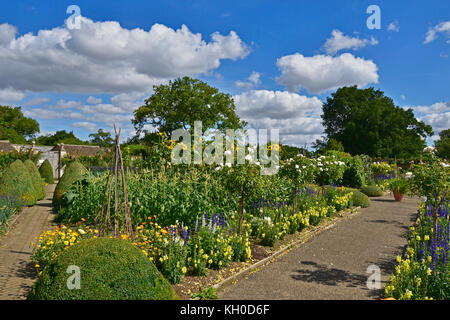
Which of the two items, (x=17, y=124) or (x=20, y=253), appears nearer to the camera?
(x=20, y=253)

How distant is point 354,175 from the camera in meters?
16.8

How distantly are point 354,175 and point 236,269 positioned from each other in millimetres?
13116

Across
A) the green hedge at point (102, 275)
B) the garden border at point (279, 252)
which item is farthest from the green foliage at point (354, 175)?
the green hedge at point (102, 275)

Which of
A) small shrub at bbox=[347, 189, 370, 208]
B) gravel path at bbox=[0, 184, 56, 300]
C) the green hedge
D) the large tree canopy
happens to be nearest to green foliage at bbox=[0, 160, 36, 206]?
gravel path at bbox=[0, 184, 56, 300]

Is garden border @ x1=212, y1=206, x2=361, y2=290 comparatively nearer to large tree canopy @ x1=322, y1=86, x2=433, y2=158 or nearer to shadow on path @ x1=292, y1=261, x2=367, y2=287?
shadow on path @ x1=292, y1=261, x2=367, y2=287

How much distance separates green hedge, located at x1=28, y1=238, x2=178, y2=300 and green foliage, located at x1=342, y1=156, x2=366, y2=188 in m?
15.1

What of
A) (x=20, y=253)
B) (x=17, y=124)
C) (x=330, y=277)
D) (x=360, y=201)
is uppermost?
(x=17, y=124)

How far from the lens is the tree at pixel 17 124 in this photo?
47.0m

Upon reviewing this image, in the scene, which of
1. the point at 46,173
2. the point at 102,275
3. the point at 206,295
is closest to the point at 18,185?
the point at 206,295

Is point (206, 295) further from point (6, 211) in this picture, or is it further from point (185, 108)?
point (185, 108)

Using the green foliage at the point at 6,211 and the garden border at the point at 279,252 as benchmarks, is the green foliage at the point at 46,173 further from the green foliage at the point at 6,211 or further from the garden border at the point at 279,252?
the garden border at the point at 279,252

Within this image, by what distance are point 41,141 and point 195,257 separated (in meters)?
58.5

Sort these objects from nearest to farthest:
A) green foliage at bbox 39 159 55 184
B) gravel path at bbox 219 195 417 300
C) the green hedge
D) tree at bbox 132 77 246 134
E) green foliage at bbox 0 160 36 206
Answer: the green hedge
gravel path at bbox 219 195 417 300
green foliage at bbox 0 160 36 206
green foliage at bbox 39 159 55 184
tree at bbox 132 77 246 134

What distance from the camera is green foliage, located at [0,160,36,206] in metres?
10.3
